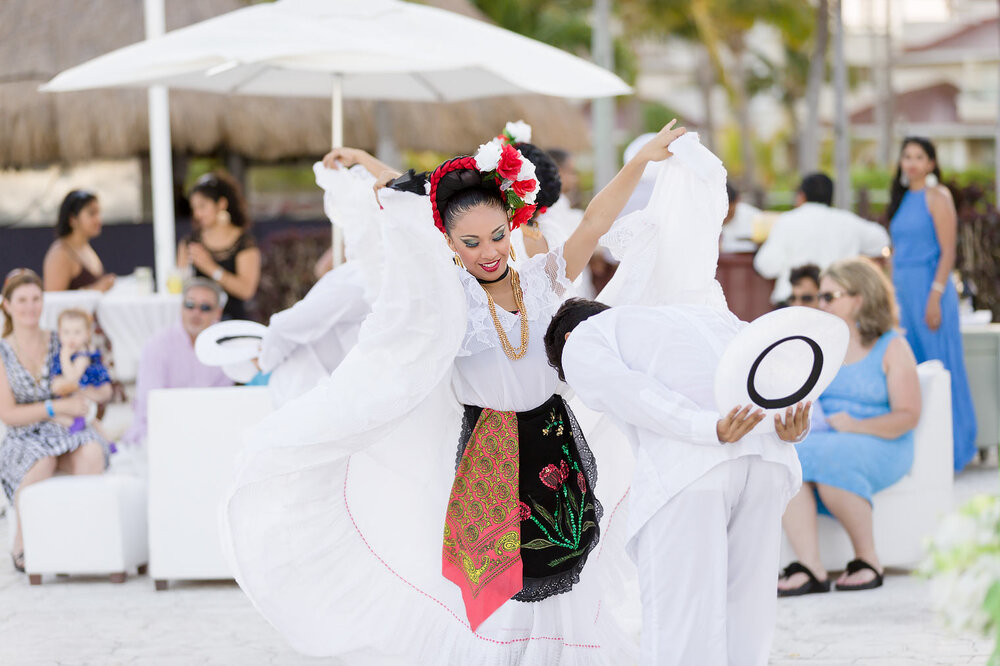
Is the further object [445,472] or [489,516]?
[445,472]

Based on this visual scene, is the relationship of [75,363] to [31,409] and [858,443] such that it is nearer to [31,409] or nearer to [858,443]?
[31,409]

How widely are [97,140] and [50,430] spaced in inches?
342

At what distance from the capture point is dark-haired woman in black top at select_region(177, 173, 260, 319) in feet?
23.6

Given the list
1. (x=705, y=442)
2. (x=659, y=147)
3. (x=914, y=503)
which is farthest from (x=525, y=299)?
(x=914, y=503)

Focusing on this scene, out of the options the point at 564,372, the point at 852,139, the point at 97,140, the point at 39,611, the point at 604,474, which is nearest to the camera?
the point at 564,372

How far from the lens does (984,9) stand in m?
57.7

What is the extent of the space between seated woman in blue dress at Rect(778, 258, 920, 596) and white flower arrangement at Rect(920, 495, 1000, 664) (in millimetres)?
3158

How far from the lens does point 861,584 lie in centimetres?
519

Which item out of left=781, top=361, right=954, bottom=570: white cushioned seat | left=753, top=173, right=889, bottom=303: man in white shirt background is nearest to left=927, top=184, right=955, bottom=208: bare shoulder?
left=753, top=173, right=889, bottom=303: man in white shirt background

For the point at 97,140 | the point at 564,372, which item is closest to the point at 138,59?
the point at 564,372

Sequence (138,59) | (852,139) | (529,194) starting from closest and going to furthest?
(529,194), (138,59), (852,139)

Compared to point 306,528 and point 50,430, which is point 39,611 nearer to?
point 50,430

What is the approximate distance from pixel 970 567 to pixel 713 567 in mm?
1051

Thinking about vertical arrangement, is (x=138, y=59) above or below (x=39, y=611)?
above
